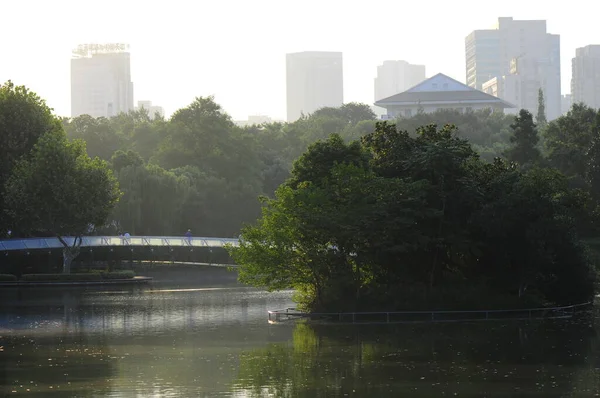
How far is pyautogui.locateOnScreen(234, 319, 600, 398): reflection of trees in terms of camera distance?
33438mm

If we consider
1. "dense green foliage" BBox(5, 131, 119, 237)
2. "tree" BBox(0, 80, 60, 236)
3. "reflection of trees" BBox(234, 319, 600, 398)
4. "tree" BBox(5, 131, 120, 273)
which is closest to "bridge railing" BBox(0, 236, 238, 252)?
"tree" BBox(5, 131, 120, 273)

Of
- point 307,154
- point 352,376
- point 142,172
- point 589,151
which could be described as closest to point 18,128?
point 142,172

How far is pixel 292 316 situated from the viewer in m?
53.4

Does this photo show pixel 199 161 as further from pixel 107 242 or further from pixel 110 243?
pixel 110 243

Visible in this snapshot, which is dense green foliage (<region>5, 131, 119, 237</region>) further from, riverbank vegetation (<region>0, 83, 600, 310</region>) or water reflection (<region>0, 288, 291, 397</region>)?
riverbank vegetation (<region>0, 83, 600, 310</region>)

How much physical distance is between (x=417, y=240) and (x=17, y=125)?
1641 inches

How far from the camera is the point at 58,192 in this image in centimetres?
7894

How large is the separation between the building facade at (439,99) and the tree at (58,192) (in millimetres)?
110148

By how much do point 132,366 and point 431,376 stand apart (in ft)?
33.6

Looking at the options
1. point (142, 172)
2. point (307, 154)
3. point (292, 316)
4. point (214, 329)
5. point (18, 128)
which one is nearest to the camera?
point (214, 329)

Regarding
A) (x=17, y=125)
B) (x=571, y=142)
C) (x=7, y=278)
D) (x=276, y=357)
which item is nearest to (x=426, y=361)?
(x=276, y=357)

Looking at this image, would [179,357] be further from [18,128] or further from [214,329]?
[18,128]

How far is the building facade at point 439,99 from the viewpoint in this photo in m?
188

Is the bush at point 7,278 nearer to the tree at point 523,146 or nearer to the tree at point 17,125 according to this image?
the tree at point 17,125
